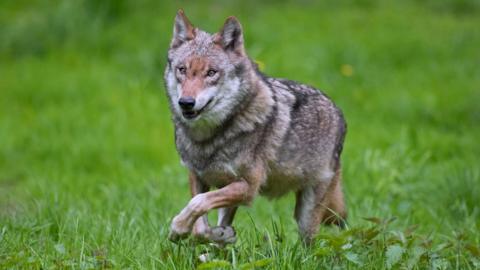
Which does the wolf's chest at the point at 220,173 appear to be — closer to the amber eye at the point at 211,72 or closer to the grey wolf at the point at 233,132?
the grey wolf at the point at 233,132

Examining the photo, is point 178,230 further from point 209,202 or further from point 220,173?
point 220,173

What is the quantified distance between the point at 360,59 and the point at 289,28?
4.76 feet

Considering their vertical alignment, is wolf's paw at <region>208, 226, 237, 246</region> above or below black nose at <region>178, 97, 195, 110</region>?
below

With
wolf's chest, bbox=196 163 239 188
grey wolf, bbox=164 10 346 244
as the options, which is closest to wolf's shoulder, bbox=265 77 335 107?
grey wolf, bbox=164 10 346 244

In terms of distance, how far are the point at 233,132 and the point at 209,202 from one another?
1.93 ft

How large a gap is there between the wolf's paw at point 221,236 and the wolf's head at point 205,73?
66 cm

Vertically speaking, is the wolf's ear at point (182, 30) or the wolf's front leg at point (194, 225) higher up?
the wolf's ear at point (182, 30)

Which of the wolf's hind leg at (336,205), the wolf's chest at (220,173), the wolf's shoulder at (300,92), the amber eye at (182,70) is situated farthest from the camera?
the wolf's hind leg at (336,205)

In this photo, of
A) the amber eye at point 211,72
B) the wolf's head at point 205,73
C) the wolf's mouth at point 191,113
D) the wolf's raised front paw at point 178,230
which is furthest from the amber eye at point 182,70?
the wolf's raised front paw at point 178,230

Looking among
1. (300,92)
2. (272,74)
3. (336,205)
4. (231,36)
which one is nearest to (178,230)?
(231,36)

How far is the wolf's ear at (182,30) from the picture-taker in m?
5.47

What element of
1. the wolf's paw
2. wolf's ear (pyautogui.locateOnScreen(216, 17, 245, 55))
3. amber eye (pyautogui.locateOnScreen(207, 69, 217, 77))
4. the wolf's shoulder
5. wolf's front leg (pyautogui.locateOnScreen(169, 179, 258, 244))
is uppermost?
wolf's ear (pyautogui.locateOnScreen(216, 17, 245, 55))

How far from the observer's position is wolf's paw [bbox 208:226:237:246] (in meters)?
5.15

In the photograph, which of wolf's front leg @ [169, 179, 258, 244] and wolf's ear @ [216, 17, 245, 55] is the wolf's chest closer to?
wolf's front leg @ [169, 179, 258, 244]
